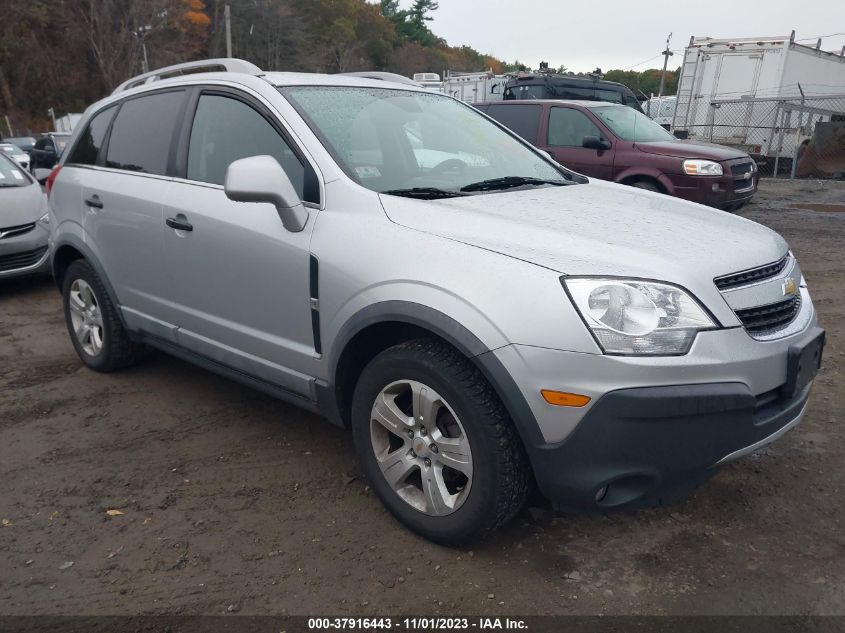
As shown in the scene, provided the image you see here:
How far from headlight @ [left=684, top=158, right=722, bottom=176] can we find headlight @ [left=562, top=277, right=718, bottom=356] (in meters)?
6.50

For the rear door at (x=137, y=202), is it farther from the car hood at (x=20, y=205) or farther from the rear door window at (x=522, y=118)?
the rear door window at (x=522, y=118)

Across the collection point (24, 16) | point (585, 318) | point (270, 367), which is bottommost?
point (270, 367)

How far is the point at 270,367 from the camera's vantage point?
317 centimetres

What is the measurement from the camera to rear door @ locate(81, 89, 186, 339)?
3.69m

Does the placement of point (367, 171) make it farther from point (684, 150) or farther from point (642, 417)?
point (684, 150)

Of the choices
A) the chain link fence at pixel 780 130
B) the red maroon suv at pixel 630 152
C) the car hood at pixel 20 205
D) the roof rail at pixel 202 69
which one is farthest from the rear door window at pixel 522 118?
the chain link fence at pixel 780 130

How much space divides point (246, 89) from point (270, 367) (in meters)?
1.34

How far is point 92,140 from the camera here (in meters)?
4.41

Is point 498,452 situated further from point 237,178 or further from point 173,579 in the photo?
point 237,178

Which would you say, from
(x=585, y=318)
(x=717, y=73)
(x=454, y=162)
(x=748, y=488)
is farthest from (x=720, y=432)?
(x=717, y=73)

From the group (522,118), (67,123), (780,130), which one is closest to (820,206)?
(780,130)

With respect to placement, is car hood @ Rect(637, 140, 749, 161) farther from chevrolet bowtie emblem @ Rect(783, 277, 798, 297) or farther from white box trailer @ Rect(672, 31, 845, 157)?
white box trailer @ Rect(672, 31, 845, 157)

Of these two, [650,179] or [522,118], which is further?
[522,118]

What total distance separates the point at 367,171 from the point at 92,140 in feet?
7.89
